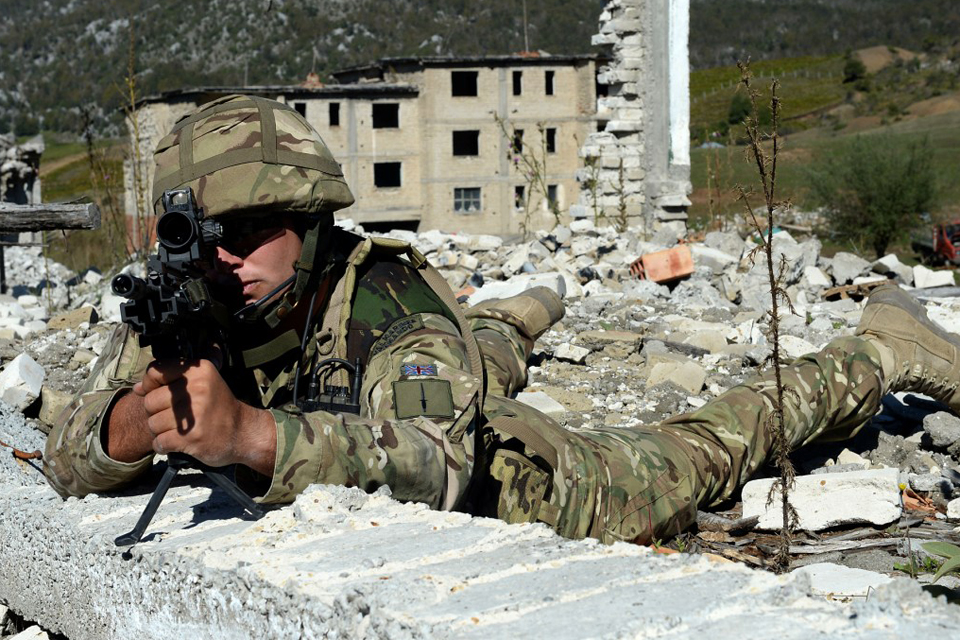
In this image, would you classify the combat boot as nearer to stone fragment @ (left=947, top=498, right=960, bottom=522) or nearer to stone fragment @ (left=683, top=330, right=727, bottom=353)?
stone fragment @ (left=947, top=498, right=960, bottom=522)

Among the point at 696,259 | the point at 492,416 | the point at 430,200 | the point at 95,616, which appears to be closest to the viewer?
the point at 95,616

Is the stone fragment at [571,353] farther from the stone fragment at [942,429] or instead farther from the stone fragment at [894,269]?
the stone fragment at [894,269]

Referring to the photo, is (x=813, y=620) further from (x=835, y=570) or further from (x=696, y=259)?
(x=696, y=259)

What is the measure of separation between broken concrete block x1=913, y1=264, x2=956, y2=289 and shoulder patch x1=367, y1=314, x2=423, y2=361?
632cm

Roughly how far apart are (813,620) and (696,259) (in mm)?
6714

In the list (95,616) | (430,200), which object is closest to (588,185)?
(95,616)

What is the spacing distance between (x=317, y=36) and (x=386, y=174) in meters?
57.5

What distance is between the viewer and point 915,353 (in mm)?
3928

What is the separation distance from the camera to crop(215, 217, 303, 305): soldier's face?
8.57ft

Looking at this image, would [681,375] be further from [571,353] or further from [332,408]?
[332,408]

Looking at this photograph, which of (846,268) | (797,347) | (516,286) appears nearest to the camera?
(797,347)

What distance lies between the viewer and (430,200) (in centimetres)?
3991

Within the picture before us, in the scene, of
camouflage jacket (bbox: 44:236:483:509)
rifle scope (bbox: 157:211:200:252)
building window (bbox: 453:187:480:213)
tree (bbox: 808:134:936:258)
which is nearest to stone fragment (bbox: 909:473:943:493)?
camouflage jacket (bbox: 44:236:483:509)

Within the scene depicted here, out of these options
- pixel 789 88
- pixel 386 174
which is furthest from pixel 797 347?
pixel 789 88
